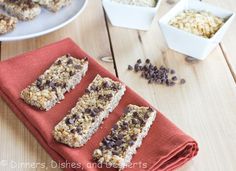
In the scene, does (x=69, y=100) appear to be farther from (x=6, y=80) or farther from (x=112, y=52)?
(x=112, y=52)

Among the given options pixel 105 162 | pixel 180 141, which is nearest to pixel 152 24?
pixel 180 141

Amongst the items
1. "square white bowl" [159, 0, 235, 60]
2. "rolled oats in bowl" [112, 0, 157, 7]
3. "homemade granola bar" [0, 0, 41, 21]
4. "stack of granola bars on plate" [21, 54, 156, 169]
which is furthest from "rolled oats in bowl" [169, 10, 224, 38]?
"homemade granola bar" [0, 0, 41, 21]

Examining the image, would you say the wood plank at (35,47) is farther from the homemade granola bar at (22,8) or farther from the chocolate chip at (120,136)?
the chocolate chip at (120,136)

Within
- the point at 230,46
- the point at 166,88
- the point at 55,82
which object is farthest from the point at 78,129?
the point at 230,46

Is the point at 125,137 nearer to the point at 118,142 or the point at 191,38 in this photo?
the point at 118,142

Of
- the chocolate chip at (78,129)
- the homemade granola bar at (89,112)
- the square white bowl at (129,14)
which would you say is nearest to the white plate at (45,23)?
the square white bowl at (129,14)

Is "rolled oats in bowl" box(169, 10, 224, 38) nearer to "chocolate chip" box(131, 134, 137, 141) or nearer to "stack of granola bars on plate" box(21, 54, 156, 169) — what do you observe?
"stack of granola bars on plate" box(21, 54, 156, 169)
